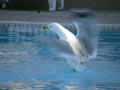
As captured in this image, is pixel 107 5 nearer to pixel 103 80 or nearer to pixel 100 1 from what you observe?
pixel 100 1

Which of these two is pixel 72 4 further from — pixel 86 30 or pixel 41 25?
pixel 86 30

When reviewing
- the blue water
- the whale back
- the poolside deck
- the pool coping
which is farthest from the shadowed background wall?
the whale back

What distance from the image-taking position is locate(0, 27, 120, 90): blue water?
504cm

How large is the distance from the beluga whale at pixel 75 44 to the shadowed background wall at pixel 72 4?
12053 millimetres

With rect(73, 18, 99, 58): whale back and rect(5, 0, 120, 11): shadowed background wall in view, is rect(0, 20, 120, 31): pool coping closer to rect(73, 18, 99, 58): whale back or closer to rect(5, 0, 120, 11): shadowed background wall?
rect(5, 0, 120, 11): shadowed background wall

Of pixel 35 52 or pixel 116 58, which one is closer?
pixel 116 58

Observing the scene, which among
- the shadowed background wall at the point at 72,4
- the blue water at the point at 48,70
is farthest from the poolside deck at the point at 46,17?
the blue water at the point at 48,70

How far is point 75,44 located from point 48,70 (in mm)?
867

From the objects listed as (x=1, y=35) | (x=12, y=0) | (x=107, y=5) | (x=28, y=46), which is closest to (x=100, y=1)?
(x=107, y=5)

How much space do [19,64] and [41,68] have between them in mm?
530

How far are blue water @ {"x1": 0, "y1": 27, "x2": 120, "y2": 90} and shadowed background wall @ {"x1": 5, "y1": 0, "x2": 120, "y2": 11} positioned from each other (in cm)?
909

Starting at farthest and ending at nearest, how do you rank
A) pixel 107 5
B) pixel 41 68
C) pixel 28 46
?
1. pixel 107 5
2. pixel 28 46
3. pixel 41 68

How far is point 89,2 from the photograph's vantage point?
17.9 meters

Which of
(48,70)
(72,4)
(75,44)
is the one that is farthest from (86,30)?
(72,4)
